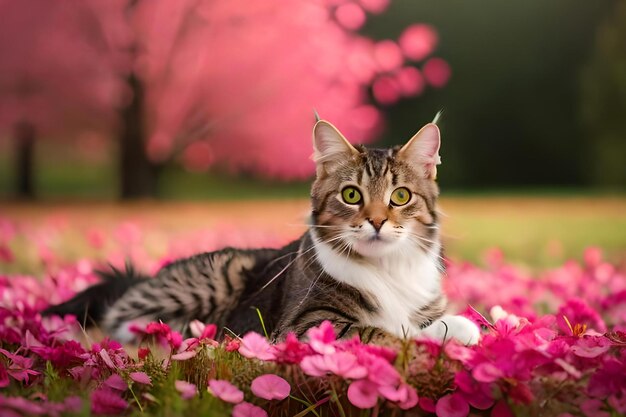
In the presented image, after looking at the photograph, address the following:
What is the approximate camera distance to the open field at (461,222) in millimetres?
7375

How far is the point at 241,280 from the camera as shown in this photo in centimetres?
353

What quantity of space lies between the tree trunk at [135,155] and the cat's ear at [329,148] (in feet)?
23.5

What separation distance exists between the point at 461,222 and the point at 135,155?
4570mm

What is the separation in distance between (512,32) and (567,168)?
3037mm

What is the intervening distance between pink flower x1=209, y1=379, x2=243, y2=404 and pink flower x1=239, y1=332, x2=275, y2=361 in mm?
121

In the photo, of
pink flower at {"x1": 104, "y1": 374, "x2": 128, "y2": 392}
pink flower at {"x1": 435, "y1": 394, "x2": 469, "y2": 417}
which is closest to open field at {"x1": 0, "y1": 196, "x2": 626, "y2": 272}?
pink flower at {"x1": 104, "y1": 374, "x2": 128, "y2": 392}

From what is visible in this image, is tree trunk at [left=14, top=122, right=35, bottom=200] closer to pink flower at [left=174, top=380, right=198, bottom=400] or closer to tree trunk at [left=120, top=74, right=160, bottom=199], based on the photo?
tree trunk at [left=120, top=74, right=160, bottom=199]

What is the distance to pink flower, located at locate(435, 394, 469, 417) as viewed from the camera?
2.21m

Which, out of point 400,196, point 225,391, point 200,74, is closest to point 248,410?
point 225,391

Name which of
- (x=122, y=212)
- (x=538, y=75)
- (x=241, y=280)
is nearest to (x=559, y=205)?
(x=538, y=75)

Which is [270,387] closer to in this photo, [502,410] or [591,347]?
[502,410]

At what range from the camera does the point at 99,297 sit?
3.77 meters

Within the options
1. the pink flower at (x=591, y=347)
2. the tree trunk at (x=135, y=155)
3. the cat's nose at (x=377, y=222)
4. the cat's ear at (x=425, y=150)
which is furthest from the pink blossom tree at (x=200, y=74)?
the pink flower at (x=591, y=347)

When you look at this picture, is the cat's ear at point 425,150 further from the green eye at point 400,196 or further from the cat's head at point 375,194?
the green eye at point 400,196
